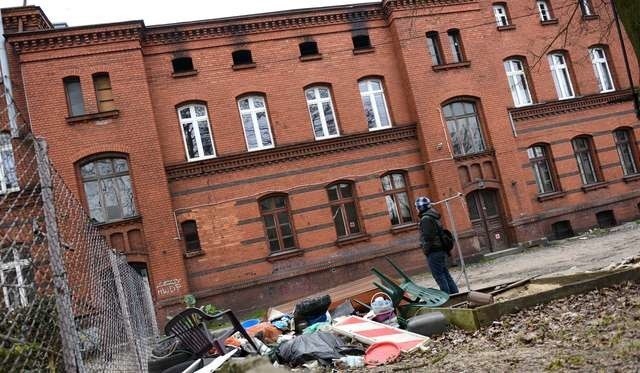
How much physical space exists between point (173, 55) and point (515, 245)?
43.3 ft

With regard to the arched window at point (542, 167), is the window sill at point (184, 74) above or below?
above

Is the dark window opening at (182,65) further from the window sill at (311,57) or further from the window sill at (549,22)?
the window sill at (549,22)

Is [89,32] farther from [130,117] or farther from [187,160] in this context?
[187,160]

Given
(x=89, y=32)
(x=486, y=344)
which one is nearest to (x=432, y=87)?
(x=89, y=32)

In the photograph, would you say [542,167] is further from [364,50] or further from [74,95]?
[74,95]

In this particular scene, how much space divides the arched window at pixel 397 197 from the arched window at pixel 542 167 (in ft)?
17.4

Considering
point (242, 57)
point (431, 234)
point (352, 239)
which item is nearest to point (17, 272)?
point (431, 234)

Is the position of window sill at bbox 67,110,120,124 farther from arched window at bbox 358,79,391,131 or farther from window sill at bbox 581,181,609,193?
window sill at bbox 581,181,609,193

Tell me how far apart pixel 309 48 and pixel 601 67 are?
1231 cm

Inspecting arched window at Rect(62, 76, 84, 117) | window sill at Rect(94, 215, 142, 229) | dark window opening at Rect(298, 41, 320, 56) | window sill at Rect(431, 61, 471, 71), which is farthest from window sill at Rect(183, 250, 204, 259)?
window sill at Rect(431, 61, 471, 71)

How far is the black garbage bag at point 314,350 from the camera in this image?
6934 mm

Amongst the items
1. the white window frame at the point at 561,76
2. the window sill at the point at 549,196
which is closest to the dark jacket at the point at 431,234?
the window sill at the point at 549,196

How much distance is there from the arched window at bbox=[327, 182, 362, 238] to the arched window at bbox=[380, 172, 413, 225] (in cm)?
115

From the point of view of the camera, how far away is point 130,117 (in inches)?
634
